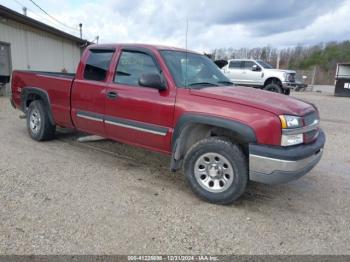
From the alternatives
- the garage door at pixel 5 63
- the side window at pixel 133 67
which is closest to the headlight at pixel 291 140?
the side window at pixel 133 67

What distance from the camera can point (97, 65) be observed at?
16.7 feet

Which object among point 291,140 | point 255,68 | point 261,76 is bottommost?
point 291,140

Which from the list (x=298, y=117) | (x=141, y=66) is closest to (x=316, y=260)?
(x=298, y=117)

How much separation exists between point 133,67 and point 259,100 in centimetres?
193

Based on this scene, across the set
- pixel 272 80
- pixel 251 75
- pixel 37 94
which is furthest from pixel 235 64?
pixel 37 94

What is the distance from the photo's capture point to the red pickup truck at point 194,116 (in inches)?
136

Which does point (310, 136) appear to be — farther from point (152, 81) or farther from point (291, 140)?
point (152, 81)

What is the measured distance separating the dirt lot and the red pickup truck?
0.46 m

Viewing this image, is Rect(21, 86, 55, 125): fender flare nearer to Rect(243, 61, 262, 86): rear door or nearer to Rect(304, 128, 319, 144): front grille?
Rect(304, 128, 319, 144): front grille

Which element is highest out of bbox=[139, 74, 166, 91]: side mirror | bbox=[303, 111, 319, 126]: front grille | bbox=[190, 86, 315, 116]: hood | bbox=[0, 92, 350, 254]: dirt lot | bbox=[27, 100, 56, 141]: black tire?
bbox=[139, 74, 166, 91]: side mirror

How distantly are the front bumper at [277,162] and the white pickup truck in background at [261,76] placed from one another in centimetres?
1296

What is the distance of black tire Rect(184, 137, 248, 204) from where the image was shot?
11.9 ft

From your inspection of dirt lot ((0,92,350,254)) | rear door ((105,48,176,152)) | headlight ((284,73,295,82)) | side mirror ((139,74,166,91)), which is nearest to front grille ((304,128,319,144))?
dirt lot ((0,92,350,254))

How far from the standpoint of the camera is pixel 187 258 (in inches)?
109
